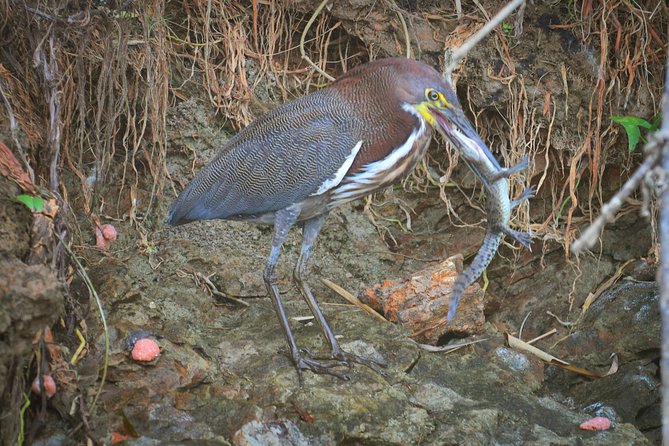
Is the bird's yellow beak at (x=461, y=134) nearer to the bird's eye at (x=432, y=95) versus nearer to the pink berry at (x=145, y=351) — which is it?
the bird's eye at (x=432, y=95)

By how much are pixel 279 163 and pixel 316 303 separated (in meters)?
0.68

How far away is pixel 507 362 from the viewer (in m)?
4.38

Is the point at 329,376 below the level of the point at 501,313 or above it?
above

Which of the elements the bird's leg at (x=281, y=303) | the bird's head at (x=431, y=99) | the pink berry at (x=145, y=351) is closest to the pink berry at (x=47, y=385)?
the pink berry at (x=145, y=351)

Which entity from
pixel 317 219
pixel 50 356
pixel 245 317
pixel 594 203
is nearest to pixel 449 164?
pixel 594 203

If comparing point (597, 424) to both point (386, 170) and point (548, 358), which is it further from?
point (386, 170)

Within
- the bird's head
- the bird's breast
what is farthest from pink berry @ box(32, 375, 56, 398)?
the bird's head

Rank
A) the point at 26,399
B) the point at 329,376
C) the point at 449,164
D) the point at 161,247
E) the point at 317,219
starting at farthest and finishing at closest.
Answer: the point at 449,164, the point at 161,247, the point at 317,219, the point at 329,376, the point at 26,399

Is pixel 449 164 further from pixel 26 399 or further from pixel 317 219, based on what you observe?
pixel 26 399

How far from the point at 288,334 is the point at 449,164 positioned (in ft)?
5.44

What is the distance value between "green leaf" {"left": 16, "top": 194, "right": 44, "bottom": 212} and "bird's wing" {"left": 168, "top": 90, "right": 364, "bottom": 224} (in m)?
1.02

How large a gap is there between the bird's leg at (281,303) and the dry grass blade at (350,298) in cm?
59

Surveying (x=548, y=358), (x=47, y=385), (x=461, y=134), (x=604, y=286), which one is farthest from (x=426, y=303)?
(x=47, y=385)

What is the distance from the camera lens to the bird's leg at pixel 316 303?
4.00 meters
